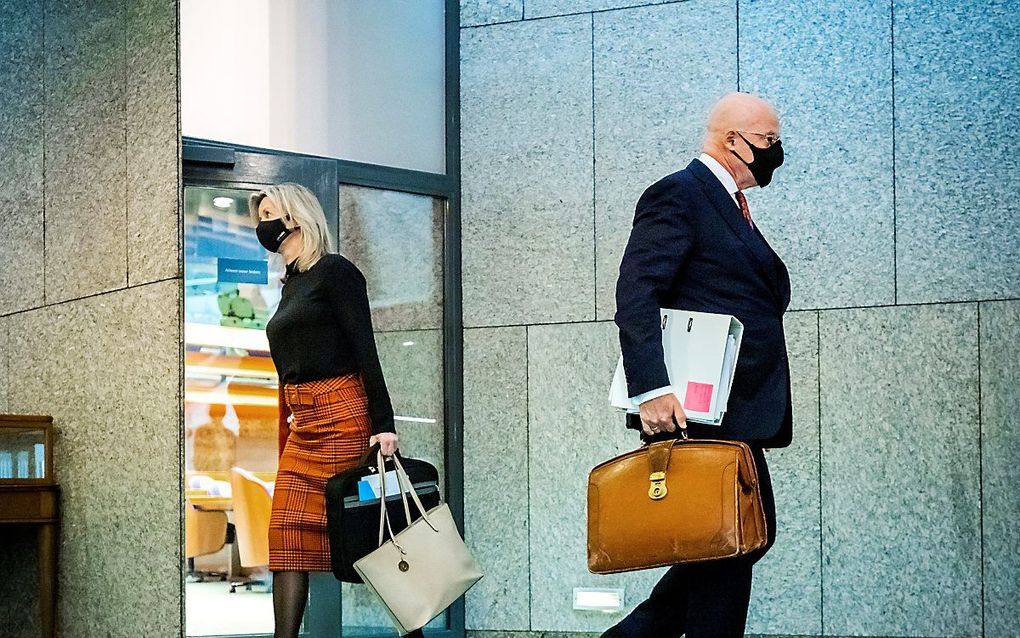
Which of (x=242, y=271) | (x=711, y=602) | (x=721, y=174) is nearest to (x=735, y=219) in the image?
(x=721, y=174)

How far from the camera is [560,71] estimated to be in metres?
6.04

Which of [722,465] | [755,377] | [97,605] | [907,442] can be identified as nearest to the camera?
[722,465]

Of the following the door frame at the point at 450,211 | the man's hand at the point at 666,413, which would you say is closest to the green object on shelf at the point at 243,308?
the door frame at the point at 450,211

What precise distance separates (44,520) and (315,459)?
2.86 ft

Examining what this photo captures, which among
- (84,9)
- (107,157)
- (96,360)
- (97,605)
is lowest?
(97,605)

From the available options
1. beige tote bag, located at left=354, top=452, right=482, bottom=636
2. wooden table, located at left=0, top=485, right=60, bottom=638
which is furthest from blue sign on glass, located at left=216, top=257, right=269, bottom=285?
wooden table, located at left=0, top=485, right=60, bottom=638

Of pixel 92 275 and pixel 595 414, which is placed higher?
pixel 92 275

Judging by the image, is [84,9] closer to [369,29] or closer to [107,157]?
[107,157]

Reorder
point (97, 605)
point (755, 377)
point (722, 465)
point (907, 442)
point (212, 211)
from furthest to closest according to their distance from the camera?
point (907, 442) < point (212, 211) < point (97, 605) < point (755, 377) < point (722, 465)

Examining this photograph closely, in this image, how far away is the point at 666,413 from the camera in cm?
334

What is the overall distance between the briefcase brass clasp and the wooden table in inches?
77.7

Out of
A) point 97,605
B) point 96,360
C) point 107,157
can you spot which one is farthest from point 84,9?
point 97,605

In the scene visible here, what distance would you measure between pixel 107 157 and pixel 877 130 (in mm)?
2972

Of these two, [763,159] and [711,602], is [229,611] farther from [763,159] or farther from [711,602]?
[763,159]
